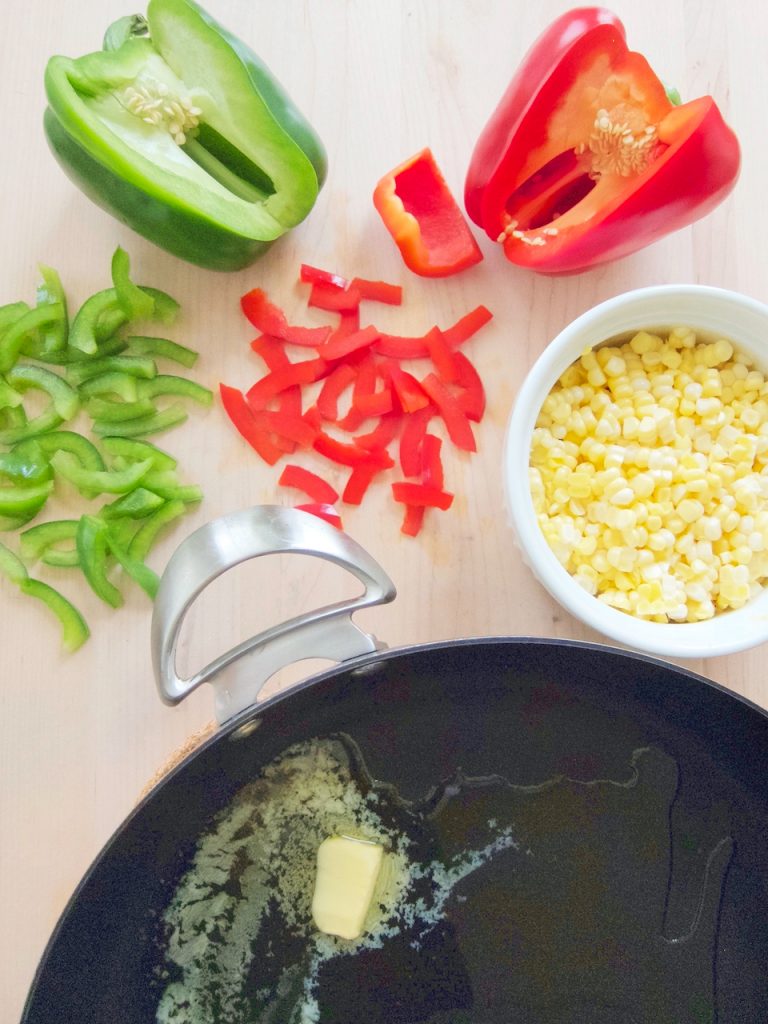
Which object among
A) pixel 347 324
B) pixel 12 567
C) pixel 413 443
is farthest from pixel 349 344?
pixel 12 567

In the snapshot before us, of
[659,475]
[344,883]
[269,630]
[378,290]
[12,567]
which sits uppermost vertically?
[378,290]

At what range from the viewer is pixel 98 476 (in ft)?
3.14

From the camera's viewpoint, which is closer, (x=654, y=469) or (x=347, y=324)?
(x=654, y=469)

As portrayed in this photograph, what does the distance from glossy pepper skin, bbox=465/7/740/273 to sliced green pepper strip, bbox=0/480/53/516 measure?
0.57 metres

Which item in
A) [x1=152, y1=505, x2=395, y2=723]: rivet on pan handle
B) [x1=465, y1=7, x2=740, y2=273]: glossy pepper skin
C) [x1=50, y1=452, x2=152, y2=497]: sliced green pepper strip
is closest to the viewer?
[x1=152, y1=505, x2=395, y2=723]: rivet on pan handle

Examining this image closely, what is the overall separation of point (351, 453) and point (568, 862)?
0.47 metres

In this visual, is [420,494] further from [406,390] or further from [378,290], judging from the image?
[378,290]

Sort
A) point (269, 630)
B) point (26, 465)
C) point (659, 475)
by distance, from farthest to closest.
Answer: point (26, 465) < point (659, 475) < point (269, 630)

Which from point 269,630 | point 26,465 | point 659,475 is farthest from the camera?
point 26,465

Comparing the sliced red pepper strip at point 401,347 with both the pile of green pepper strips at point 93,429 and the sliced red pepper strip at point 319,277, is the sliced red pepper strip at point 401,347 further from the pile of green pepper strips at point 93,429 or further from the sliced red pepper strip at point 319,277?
the pile of green pepper strips at point 93,429

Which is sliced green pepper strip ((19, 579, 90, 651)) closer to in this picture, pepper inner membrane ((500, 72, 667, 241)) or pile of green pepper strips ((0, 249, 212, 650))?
pile of green pepper strips ((0, 249, 212, 650))

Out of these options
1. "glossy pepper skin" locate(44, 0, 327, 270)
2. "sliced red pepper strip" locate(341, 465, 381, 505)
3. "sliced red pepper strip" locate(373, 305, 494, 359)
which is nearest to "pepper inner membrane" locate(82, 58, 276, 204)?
"glossy pepper skin" locate(44, 0, 327, 270)

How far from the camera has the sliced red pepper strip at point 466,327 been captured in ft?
3.23

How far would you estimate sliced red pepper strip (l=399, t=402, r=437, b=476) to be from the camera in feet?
3.20
